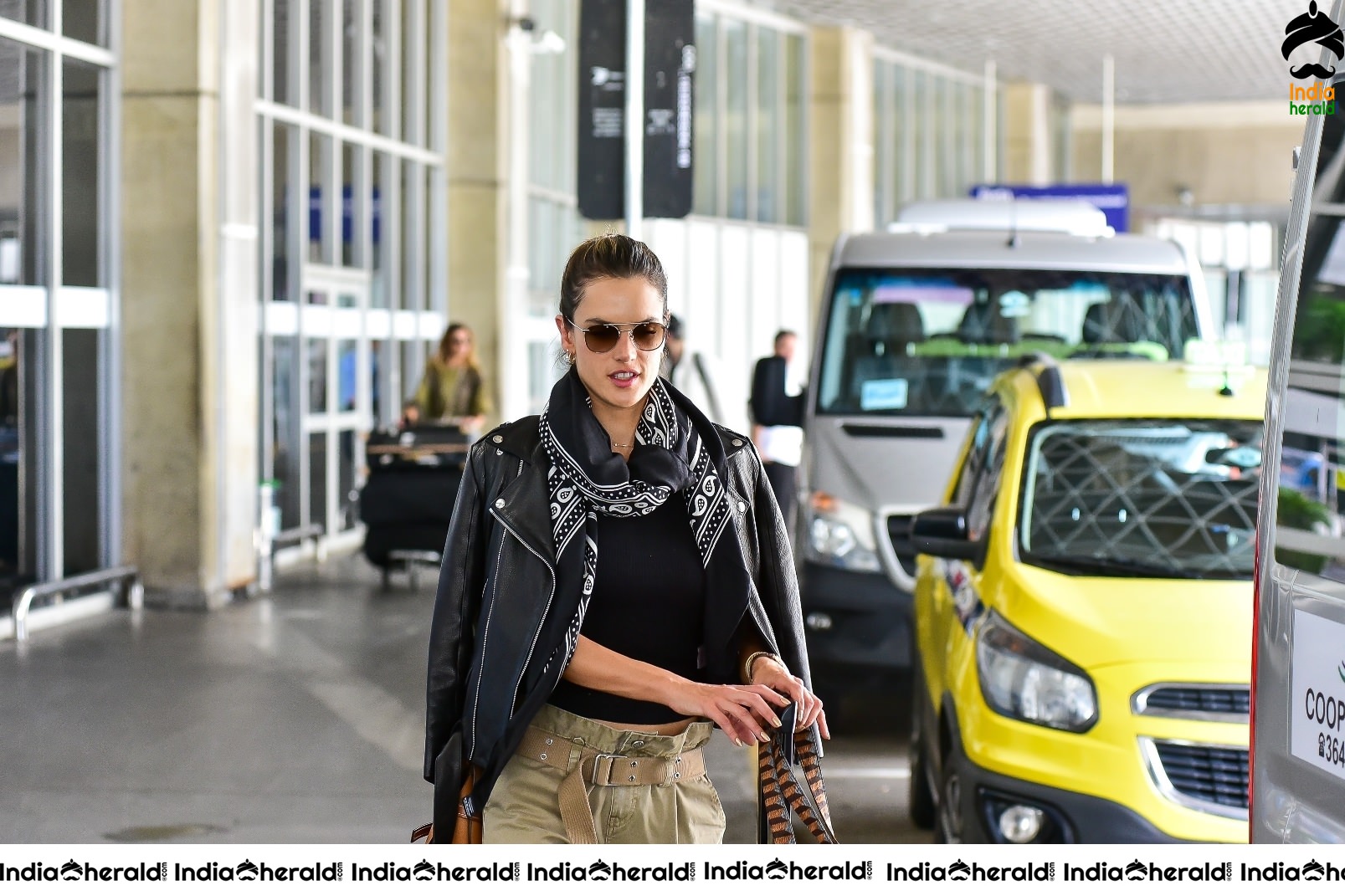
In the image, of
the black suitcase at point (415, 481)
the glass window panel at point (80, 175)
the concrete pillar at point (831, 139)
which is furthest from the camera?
the concrete pillar at point (831, 139)

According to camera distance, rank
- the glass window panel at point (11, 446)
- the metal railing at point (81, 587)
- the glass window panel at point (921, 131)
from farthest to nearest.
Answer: the glass window panel at point (921, 131)
the glass window panel at point (11, 446)
the metal railing at point (81, 587)

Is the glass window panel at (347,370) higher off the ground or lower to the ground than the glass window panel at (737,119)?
lower

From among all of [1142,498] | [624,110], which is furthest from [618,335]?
[624,110]

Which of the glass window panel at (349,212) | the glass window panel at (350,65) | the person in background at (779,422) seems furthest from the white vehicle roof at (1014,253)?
the glass window panel at (350,65)

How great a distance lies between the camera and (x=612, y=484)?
305 centimetres

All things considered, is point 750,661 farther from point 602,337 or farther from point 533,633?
point 602,337

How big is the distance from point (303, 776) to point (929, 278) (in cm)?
402

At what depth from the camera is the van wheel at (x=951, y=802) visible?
202 inches

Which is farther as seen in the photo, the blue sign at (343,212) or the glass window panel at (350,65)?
the glass window panel at (350,65)

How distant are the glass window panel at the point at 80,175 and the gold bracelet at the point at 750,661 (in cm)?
965

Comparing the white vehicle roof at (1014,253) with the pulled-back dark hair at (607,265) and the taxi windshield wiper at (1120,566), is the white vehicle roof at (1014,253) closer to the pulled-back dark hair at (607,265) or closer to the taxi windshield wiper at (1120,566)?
the taxi windshield wiper at (1120,566)

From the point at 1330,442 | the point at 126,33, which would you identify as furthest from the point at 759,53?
the point at 1330,442

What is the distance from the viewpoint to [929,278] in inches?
366

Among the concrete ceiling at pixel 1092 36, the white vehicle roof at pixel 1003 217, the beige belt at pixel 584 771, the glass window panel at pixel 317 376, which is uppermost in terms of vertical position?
the concrete ceiling at pixel 1092 36
